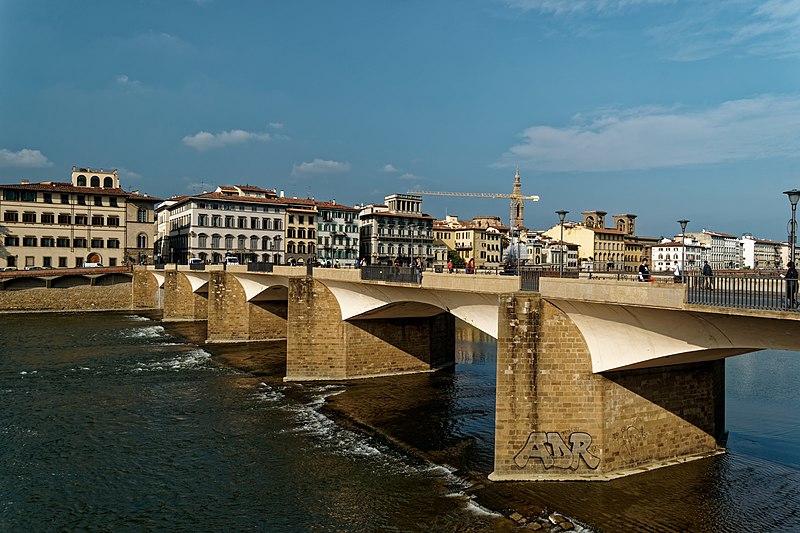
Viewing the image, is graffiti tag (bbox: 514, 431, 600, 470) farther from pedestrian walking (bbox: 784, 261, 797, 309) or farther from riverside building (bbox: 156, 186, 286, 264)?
riverside building (bbox: 156, 186, 286, 264)

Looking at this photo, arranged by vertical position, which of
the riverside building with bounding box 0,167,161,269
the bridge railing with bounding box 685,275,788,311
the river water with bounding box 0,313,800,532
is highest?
the riverside building with bounding box 0,167,161,269

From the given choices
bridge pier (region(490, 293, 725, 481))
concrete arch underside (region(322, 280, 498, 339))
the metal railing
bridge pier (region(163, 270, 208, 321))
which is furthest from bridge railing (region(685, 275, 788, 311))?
bridge pier (region(163, 270, 208, 321))

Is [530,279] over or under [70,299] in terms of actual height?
over

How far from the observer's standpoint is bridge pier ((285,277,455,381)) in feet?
103

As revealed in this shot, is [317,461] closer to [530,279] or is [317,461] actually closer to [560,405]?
[560,405]

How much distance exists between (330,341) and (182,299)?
3500 cm

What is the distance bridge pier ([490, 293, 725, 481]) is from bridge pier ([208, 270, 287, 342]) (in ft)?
105

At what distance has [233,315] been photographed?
45969mm

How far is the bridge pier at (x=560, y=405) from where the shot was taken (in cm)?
1697

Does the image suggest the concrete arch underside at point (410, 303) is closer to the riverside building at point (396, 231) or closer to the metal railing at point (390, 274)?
the metal railing at point (390, 274)

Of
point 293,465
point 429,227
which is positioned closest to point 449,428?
point 293,465

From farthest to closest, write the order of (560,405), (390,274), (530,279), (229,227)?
1. (229,227)
2. (390,274)
3. (530,279)
4. (560,405)

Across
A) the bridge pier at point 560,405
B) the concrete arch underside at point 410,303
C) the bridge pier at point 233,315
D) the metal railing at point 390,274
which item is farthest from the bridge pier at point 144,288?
the bridge pier at point 560,405

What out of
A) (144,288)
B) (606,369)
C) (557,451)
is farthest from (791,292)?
(144,288)
